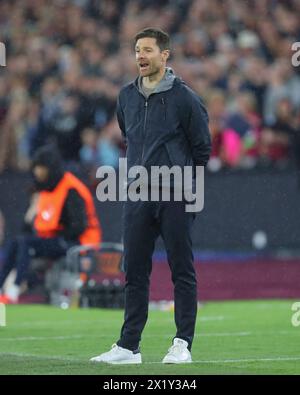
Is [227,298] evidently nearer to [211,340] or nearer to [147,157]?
[211,340]

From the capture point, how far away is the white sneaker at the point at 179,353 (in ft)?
31.1

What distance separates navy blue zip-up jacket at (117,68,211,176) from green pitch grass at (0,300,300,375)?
1494 mm

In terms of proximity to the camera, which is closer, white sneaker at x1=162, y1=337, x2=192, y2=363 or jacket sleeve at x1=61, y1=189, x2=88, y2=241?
white sneaker at x1=162, y1=337, x2=192, y2=363

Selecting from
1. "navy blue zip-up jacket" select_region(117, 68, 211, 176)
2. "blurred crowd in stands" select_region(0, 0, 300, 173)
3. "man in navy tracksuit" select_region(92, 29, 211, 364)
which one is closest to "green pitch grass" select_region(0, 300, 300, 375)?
"man in navy tracksuit" select_region(92, 29, 211, 364)

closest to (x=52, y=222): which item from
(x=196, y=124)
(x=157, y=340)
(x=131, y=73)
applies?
(x=157, y=340)

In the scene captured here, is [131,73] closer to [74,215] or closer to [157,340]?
[74,215]

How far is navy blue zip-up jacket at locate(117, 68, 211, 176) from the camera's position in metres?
9.56

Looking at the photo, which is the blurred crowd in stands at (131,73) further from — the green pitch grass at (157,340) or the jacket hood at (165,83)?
the jacket hood at (165,83)

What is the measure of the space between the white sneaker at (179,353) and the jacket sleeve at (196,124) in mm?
1358

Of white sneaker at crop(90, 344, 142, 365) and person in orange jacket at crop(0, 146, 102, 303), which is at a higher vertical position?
person in orange jacket at crop(0, 146, 102, 303)

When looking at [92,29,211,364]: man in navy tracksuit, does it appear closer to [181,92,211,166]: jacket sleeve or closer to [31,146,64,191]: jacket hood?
[181,92,211,166]: jacket sleeve

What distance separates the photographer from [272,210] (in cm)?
2108

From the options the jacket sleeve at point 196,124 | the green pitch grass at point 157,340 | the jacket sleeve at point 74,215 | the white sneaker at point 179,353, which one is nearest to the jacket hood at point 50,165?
the jacket sleeve at point 74,215
